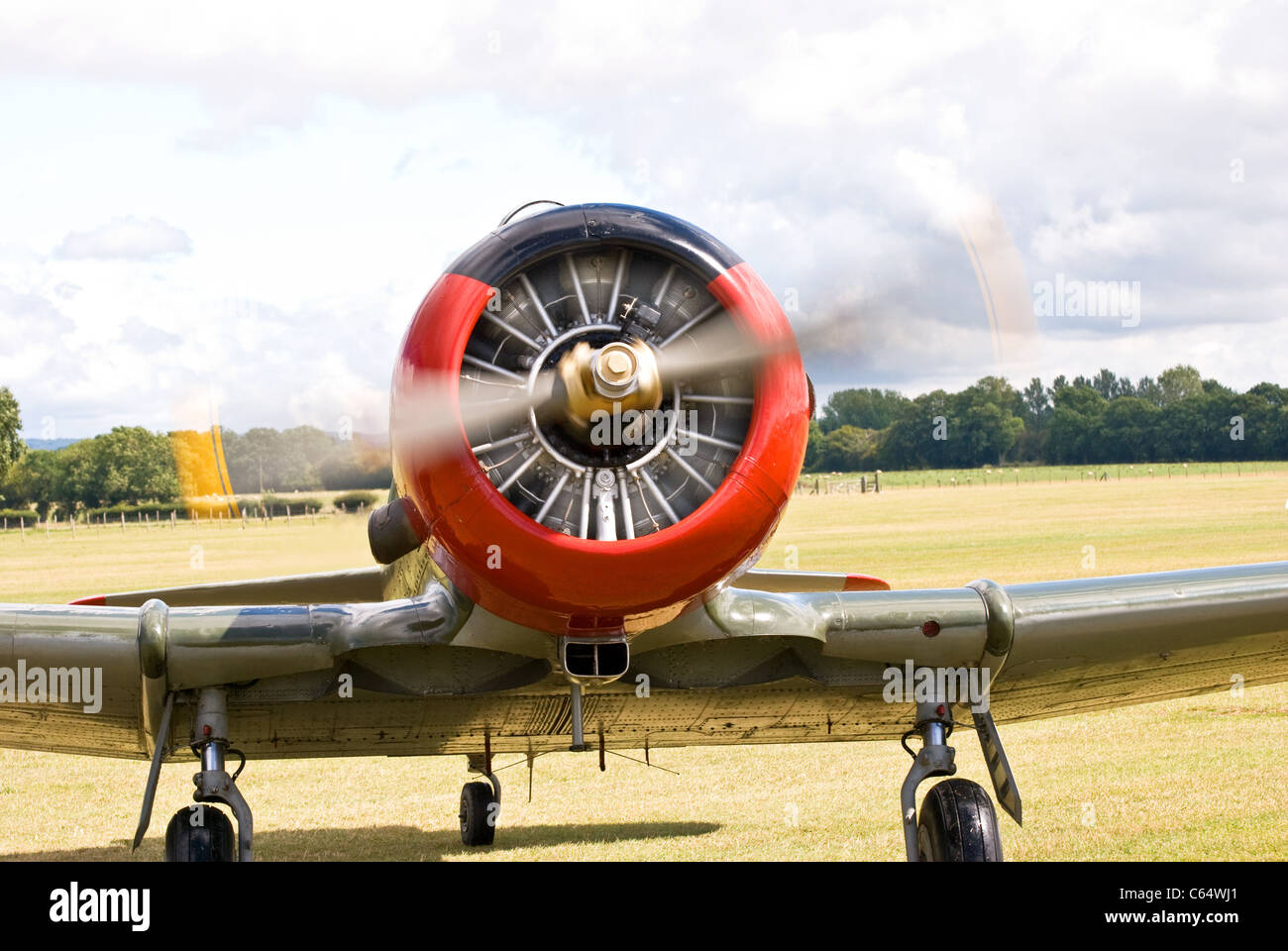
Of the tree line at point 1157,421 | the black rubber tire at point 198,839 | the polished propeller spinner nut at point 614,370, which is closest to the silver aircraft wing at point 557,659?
the black rubber tire at point 198,839

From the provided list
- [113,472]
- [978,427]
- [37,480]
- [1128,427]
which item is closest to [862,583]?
[978,427]

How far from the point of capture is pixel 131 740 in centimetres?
702

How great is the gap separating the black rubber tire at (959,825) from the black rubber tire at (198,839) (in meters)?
3.24

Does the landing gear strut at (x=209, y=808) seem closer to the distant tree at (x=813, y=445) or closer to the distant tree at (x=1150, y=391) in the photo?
the distant tree at (x=813, y=445)

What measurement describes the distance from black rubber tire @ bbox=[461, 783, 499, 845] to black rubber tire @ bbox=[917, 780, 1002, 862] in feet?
10.3

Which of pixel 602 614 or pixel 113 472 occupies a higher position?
pixel 113 472

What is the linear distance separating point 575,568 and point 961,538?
36.7 meters

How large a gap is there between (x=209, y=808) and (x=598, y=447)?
106 inches

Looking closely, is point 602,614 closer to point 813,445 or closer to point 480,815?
point 813,445

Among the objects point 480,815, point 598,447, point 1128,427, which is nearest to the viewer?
point 598,447

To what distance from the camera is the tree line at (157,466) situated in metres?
5.79

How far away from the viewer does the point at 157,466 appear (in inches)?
1806

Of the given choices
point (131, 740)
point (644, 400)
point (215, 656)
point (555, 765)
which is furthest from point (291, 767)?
point (644, 400)
